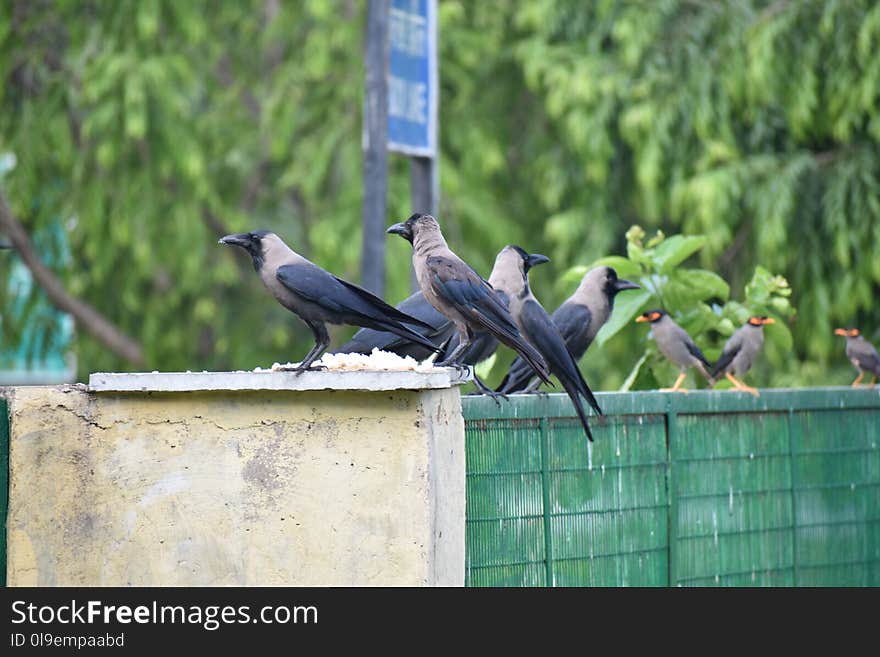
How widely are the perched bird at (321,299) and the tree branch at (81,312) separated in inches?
416

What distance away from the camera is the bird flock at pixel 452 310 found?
514 cm

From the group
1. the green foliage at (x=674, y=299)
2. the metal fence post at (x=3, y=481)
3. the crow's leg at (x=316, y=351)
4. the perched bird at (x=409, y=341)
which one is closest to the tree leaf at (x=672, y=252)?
the green foliage at (x=674, y=299)

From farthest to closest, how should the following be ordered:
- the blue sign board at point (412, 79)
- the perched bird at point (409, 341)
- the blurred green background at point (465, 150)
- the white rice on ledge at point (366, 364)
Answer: the blurred green background at point (465, 150) < the blue sign board at point (412, 79) < the perched bird at point (409, 341) < the white rice on ledge at point (366, 364)

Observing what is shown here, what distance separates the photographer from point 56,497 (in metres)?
4.77

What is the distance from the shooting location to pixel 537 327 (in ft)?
19.8

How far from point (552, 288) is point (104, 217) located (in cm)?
408

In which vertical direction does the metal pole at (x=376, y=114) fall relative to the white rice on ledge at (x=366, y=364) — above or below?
above

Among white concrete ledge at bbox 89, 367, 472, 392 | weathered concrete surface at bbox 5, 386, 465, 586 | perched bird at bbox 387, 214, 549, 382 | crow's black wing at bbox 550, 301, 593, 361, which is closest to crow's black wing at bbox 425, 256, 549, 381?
perched bird at bbox 387, 214, 549, 382

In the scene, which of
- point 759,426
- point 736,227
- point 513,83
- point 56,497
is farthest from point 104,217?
point 56,497

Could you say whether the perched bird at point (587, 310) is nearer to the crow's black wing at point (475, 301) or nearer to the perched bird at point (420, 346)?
the perched bird at point (420, 346)

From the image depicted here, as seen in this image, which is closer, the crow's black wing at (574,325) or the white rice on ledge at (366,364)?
the white rice on ledge at (366,364)

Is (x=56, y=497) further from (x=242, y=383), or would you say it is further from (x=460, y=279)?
(x=460, y=279)

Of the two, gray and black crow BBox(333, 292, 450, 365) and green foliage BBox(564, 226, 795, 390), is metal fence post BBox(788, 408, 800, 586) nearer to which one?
green foliage BBox(564, 226, 795, 390)
